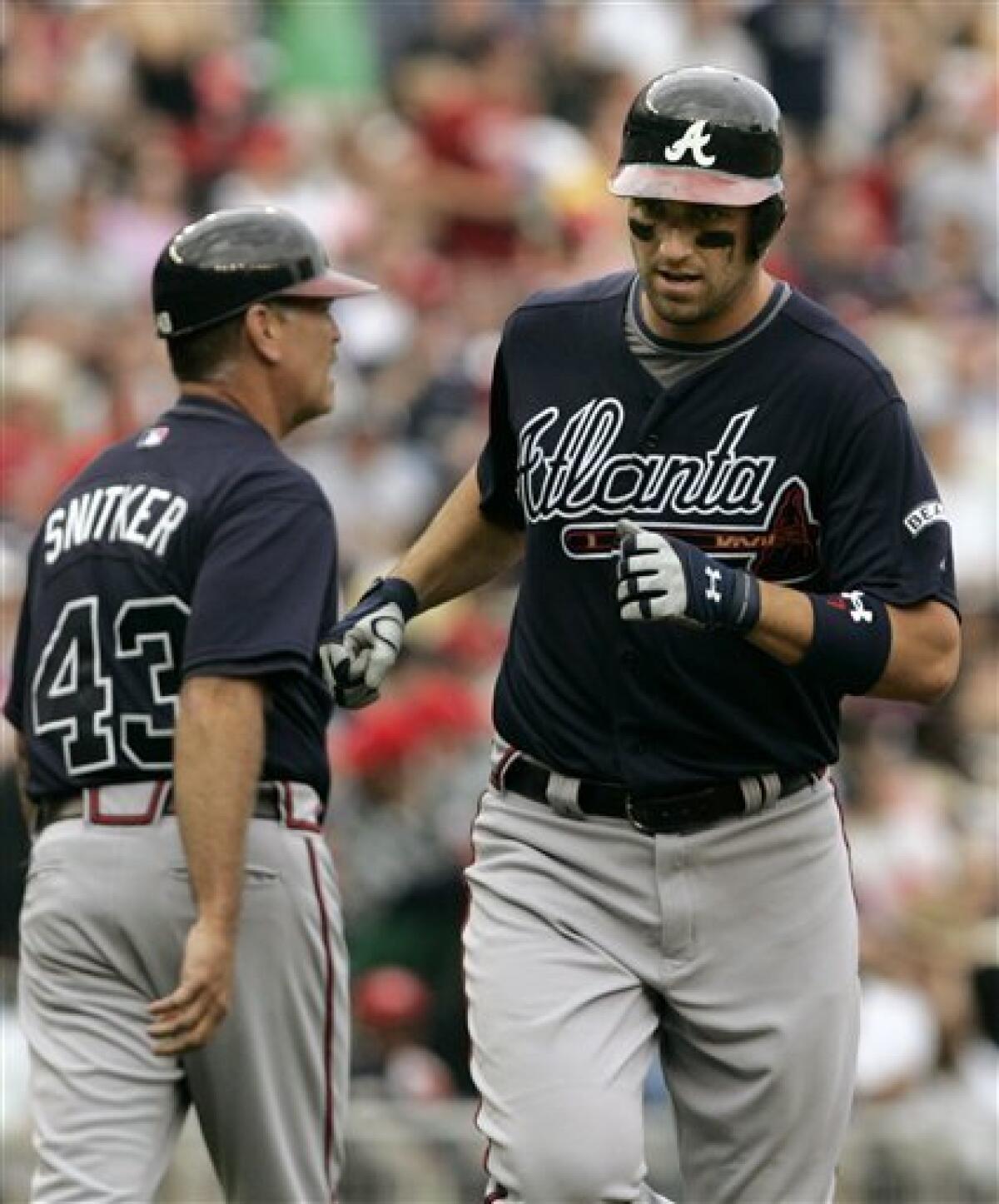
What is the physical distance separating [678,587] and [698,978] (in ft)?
2.61

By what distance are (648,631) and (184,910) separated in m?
1.14

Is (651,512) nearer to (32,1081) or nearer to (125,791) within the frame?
(125,791)

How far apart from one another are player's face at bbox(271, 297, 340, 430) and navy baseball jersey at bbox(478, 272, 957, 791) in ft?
2.97

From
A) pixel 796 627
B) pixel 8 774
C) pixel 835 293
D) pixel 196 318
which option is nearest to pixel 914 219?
pixel 835 293

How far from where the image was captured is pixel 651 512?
5.18 metres

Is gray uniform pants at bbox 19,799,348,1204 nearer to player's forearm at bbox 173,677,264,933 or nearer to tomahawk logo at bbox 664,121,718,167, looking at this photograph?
player's forearm at bbox 173,677,264,933

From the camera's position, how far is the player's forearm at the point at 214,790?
554 cm

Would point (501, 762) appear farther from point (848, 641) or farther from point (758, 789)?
point (848, 641)

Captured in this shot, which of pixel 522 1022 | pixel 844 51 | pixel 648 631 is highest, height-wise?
pixel 844 51

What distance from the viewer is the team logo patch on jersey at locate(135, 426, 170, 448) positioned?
5973 millimetres

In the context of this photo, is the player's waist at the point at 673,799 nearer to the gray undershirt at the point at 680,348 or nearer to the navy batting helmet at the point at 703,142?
the gray undershirt at the point at 680,348

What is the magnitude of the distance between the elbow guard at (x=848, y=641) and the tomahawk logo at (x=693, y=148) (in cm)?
76

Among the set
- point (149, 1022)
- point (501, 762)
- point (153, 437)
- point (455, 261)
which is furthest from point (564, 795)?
point (455, 261)

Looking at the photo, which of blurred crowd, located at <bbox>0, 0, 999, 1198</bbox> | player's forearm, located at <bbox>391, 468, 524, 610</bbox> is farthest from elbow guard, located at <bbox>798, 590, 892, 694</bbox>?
blurred crowd, located at <bbox>0, 0, 999, 1198</bbox>
